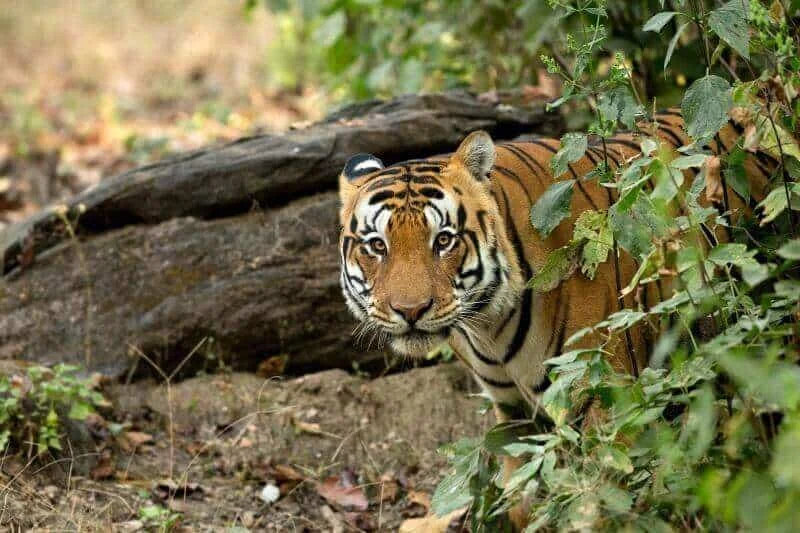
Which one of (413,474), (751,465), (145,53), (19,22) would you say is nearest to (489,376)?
(413,474)

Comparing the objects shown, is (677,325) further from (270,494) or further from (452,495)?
(270,494)

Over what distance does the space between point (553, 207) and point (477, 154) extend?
39 cm

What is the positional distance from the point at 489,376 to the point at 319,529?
94 cm

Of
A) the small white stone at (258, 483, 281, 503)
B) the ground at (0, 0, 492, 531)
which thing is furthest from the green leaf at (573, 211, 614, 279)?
the small white stone at (258, 483, 281, 503)

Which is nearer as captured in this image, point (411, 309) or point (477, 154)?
point (411, 309)

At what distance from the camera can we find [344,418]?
4.65 m

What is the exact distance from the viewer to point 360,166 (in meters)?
3.73

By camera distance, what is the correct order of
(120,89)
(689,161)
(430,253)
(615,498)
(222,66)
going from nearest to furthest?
1. (615,498)
2. (689,161)
3. (430,253)
4. (120,89)
5. (222,66)

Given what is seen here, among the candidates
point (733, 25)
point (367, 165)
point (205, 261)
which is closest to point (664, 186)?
point (733, 25)

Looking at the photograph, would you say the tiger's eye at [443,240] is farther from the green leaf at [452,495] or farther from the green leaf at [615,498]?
the green leaf at [615,498]

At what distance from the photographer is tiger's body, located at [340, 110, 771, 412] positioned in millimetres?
3289

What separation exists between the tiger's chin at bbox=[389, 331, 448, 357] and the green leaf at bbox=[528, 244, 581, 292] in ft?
1.10

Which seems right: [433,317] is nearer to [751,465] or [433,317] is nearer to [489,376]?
[489,376]

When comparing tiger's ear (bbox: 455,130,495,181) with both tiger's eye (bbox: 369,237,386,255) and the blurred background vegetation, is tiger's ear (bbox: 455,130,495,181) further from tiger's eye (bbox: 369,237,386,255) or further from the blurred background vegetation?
the blurred background vegetation
